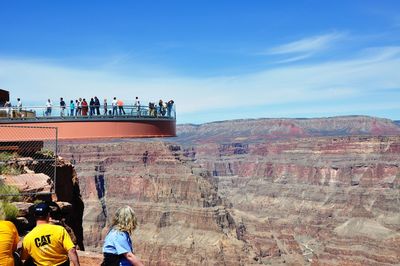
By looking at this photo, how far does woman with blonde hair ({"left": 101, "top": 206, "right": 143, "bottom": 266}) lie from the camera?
7.67 metres

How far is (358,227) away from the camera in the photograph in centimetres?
12962

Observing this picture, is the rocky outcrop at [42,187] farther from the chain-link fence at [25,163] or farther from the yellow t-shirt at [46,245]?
the yellow t-shirt at [46,245]

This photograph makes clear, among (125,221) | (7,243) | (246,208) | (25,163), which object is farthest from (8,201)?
(246,208)

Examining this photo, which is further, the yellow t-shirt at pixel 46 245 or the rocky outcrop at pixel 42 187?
the rocky outcrop at pixel 42 187

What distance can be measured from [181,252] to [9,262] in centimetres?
10445

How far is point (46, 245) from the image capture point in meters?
7.74

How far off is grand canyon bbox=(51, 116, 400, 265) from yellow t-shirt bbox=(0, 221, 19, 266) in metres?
94.6

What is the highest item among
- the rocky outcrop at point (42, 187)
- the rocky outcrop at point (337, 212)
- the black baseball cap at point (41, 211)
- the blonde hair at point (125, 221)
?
the black baseball cap at point (41, 211)

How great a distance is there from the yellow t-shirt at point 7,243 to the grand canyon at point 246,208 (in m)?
94.6

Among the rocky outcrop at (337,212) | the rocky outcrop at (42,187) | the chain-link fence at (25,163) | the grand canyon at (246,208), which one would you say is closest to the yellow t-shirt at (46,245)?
the rocky outcrop at (42,187)

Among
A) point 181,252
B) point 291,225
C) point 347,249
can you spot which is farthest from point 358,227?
→ point 181,252

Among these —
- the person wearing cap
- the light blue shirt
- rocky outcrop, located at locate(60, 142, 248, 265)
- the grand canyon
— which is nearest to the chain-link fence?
the person wearing cap

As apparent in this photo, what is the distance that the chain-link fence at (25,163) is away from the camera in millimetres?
14633

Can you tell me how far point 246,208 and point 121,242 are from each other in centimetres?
18889
